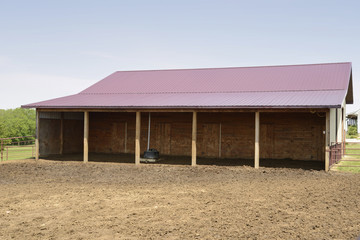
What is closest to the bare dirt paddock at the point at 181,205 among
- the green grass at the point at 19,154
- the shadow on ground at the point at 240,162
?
the shadow on ground at the point at 240,162

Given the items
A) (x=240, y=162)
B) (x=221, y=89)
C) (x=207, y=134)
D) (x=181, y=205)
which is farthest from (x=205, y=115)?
(x=181, y=205)

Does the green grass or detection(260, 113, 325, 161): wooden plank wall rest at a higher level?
detection(260, 113, 325, 161): wooden plank wall

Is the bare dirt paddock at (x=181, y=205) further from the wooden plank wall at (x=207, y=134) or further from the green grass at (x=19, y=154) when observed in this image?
the green grass at (x=19, y=154)

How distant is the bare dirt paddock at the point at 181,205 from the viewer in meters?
6.60

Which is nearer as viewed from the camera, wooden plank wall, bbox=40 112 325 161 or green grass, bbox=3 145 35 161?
wooden plank wall, bbox=40 112 325 161

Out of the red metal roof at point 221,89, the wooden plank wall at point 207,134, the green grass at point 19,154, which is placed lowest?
the green grass at point 19,154

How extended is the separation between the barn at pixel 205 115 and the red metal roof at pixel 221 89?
5 cm

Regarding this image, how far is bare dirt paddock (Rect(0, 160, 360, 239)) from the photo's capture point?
21.6 feet

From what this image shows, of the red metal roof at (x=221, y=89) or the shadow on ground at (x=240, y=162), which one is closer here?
the red metal roof at (x=221, y=89)

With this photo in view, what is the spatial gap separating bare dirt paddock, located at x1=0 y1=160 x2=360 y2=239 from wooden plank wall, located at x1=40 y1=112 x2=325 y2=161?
4.45 metres

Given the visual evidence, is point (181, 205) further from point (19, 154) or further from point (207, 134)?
point (19, 154)

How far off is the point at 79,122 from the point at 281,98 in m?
12.9

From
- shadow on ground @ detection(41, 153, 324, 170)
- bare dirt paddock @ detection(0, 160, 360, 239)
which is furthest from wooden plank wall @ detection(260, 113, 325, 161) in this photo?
bare dirt paddock @ detection(0, 160, 360, 239)

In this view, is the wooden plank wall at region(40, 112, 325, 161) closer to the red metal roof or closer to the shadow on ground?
the shadow on ground
